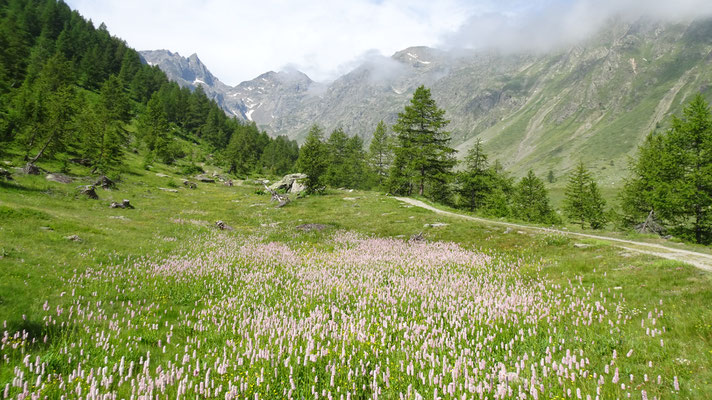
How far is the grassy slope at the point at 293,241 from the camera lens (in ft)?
16.2

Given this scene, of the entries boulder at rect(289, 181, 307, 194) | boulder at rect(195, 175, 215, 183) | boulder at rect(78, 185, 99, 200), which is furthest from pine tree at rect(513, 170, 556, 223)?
boulder at rect(195, 175, 215, 183)

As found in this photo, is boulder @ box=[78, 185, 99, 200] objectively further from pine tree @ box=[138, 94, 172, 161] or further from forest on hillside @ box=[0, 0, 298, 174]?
pine tree @ box=[138, 94, 172, 161]

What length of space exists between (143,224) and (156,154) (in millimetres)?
52775

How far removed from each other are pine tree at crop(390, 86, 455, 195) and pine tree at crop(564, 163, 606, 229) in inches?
926

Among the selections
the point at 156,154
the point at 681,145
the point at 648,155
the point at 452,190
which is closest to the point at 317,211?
the point at 452,190

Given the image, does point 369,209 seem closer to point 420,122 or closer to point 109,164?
point 420,122

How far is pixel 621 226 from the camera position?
38.6 m

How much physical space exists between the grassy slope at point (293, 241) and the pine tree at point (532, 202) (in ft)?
102

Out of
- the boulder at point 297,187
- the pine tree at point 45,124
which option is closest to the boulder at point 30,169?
the pine tree at point 45,124

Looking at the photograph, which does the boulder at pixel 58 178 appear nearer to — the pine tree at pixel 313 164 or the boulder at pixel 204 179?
the pine tree at pixel 313 164

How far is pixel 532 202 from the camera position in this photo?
51.9 meters

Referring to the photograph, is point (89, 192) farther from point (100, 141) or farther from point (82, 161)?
point (82, 161)

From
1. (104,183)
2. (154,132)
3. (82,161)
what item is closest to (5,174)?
(104,183)

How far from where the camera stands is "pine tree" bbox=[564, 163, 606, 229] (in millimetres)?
45125
